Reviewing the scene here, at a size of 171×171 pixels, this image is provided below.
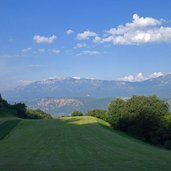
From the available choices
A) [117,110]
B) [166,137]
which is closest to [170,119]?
[166,137]

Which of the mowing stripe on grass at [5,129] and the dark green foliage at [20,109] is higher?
the dark green foliage at [20,109]

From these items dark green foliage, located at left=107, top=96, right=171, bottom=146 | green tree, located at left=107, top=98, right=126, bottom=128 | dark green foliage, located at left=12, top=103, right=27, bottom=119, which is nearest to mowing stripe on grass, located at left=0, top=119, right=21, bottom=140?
dark green foliage, located at left=107, top=96, right=171, bottom=146

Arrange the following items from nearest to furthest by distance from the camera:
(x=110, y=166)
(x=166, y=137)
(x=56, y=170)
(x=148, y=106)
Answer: (x=56, y=170) < (x=110, y=166) < (x=166, y=137) < (x=148, y=106)

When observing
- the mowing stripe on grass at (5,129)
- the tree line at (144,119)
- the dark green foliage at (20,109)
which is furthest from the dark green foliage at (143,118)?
the dark green foliage at (20,109)

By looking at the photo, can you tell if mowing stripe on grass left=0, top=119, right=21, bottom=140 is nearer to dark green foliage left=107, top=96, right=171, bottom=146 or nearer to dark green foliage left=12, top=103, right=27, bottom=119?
dark green foliage left=107, top=96, right=171, bottom=146

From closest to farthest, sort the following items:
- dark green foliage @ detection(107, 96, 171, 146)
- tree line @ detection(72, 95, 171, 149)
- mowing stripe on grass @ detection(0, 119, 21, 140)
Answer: mowing stripe on grass @ detection(0, 119, 21, 140), tree line @ detection(72, 95, 171, 149), dark green foliage @ detection(107, 96, 171, 146)

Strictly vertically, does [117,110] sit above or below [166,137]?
above

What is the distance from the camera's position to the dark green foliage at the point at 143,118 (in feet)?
353

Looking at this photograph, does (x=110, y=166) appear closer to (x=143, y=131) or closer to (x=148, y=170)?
(x=148, y=170)

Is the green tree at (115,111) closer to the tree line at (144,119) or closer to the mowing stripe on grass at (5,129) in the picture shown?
the tree line at (144,119)

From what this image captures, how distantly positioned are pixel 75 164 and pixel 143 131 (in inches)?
3192

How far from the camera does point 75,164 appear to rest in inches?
1177

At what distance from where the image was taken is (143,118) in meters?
112

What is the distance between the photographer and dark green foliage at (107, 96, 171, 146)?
107500 millimetres
